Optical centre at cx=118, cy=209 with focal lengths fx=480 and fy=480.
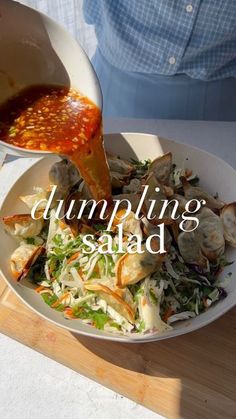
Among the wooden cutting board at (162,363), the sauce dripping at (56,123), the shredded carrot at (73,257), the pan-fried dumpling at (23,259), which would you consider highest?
the sauce dripping at (56,123)

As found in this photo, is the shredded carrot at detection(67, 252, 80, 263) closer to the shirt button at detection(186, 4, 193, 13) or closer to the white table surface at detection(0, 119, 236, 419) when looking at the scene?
the white table surface at detection(0, 119, 236, 419)

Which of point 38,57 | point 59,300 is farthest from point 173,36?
point 59,300

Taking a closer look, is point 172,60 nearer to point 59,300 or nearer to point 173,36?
point 173,36

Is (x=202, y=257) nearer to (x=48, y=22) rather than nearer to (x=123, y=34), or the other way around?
(x=48, y=22)

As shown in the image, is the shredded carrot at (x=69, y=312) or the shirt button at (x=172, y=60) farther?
the shirt button at (x=172, y=60)

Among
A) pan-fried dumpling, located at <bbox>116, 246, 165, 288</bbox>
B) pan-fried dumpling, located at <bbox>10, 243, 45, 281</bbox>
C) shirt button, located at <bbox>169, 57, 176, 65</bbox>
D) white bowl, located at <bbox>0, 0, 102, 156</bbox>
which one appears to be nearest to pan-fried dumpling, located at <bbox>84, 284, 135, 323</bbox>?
pan-fried dumpling, located at <bbox>116, 246, 165, 288</bbox>

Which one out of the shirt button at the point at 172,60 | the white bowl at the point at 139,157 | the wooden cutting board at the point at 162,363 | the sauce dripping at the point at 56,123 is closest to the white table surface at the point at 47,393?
the wooden cutting board at the point at 162,363

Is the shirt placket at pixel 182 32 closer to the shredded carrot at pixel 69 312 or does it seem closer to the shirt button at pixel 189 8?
the shirt button at pixel 189 8
